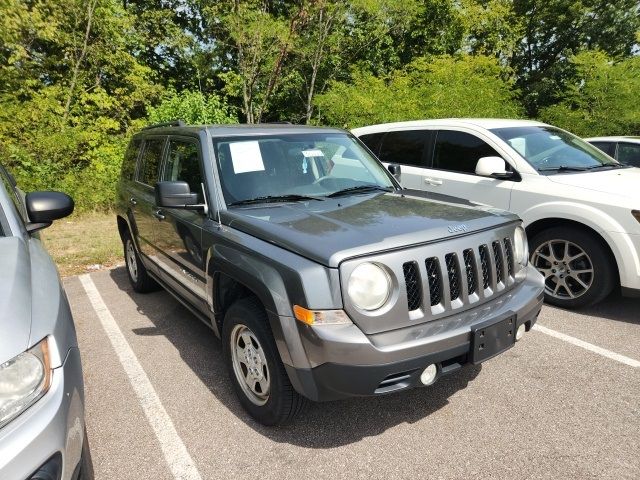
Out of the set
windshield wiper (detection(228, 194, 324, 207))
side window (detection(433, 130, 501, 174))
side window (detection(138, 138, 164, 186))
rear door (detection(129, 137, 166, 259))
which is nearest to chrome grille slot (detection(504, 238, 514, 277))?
windshield wiper (detection(228, 194, 324, 207))

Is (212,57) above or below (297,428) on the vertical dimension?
above

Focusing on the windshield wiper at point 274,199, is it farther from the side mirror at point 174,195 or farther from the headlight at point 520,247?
the headlight at point 520,247

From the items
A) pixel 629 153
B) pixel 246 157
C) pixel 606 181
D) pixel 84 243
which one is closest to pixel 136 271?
pixel 246 157

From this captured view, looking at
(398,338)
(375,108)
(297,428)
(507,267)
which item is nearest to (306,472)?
(297,428)

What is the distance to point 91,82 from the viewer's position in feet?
41.9

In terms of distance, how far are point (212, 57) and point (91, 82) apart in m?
4.65

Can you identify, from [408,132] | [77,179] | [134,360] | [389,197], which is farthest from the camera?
[77,179]

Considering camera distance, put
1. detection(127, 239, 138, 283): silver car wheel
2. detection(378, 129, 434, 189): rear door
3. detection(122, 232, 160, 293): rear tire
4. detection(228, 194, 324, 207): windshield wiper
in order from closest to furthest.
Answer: detection(228, 194, 324, 207): windshield wiper
detection(122, 232, 160, 293): rear tire
detection(127, 239, 138, 283): silver car wheel
detection(378, 129, 434, 189): rear door

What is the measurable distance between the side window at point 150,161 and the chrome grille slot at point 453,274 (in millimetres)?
Answer: 2807

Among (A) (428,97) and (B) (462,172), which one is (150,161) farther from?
(A) (428,97)

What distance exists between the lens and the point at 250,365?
276 centimetres

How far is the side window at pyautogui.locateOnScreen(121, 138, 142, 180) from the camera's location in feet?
16.0

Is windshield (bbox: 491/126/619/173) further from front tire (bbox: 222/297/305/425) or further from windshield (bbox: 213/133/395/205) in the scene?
front tire (bbox: 222/297/305/425)

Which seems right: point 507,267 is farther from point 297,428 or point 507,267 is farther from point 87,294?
point 87,294
